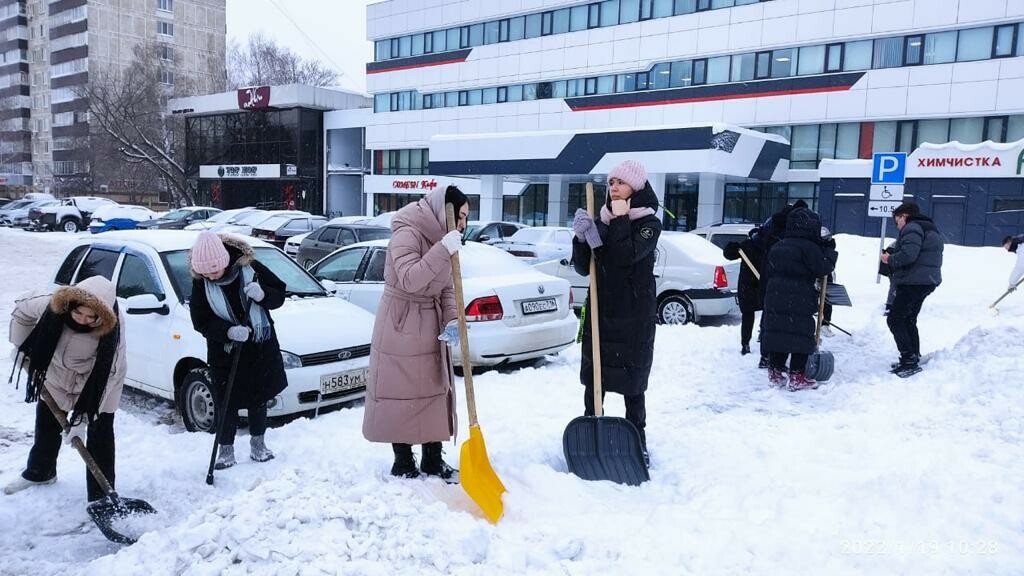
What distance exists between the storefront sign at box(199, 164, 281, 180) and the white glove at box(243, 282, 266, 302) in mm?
49878

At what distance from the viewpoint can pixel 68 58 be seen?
250 feet

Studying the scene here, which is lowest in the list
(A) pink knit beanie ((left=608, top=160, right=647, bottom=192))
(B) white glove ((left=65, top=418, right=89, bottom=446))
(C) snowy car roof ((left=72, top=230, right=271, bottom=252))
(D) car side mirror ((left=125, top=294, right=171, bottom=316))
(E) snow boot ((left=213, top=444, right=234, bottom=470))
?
(E) snow boot ((left=213, top=444, right=234, bottom=470))

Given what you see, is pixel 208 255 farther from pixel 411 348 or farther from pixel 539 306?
pixel 539 306

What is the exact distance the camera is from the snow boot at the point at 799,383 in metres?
6.36

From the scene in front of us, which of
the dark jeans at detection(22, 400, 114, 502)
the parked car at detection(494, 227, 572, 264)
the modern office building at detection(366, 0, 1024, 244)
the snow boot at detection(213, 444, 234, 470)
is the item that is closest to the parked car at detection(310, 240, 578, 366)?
the snow boot at detection(213, 444, 234, 470)

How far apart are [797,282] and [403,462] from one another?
4.24 metres

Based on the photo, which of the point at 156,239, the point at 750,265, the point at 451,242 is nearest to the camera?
the point at 451,242

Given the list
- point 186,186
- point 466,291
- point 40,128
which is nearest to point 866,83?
point 466,291

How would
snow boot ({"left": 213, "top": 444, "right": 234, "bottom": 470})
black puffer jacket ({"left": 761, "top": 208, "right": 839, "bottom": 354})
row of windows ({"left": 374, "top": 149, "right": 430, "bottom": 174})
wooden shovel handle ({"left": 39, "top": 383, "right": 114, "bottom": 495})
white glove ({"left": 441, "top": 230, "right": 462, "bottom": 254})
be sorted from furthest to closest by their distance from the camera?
1. row of windows ({"left": 374, "top": 149, "right": 430, "bottom": 174})
2. black puffer jacket ({"left": 761, "top": 208, "right": 839, "bottom": 354})
3. snow boot ({"left": 213, "top": 444, "right": 234, "bottom": 470})
4. wooden shovel handle ({"left": 39, "top": 383, "right": 114, "bottom": 495})
5. white glove ({"left": 441, "top": 230, "right": 462, "bottom": 254})

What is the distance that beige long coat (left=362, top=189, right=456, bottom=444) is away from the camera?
3.60m

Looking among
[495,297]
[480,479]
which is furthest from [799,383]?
[480,479]

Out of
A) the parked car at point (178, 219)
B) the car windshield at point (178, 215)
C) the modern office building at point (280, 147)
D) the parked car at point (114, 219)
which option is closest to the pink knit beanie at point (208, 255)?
the parked car at point (178, 219)

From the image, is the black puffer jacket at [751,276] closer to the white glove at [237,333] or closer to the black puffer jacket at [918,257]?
the black puffer jacket at [918,257]

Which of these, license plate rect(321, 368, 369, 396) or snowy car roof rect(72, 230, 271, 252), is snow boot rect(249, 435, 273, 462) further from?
snowy car roof rect(72, 230, 271, 252)
